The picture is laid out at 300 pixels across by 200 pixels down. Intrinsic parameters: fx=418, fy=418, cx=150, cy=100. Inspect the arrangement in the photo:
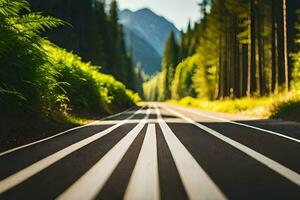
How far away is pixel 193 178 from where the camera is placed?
513cm

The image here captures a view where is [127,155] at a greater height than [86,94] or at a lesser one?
lesser

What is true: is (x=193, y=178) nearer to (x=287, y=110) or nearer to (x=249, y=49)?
Answer: (x=287, y=110)

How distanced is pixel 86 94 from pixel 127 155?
15.8 m

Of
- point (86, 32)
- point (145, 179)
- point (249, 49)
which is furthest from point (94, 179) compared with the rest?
point (86, 32)

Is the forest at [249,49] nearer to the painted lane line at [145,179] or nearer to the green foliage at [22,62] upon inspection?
the green foliage at [22,62]

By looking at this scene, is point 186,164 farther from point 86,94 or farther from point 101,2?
point 101,2

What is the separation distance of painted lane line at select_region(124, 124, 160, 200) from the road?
0.03ft

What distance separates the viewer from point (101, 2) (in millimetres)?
66688

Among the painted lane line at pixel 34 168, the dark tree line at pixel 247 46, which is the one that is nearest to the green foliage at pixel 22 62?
the painted lane line at pixel 34 168

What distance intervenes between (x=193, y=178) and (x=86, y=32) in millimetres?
47351

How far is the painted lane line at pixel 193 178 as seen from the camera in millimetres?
4301

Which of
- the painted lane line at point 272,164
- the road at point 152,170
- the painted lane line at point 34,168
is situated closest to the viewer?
the road at point 152,170

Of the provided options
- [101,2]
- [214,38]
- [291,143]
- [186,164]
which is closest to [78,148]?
[186,164]

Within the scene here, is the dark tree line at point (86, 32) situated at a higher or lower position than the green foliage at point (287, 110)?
higher
